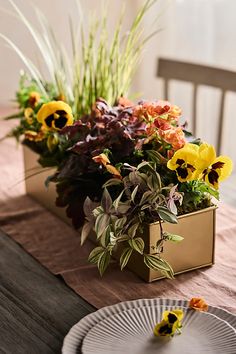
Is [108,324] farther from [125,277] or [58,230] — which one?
[58,230]

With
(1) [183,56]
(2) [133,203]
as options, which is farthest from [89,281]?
(1) [183,56]

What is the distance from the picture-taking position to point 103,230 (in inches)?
50.0

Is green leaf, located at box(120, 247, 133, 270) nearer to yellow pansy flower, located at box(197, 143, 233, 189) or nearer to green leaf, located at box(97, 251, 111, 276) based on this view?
green leaf, located at box(97, 251, 111, 276)

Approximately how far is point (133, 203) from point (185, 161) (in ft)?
0.41

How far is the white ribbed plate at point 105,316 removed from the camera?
1.12m

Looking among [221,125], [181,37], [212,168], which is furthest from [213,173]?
[181,37]

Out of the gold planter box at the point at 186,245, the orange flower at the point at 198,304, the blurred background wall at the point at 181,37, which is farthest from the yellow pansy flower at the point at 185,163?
the blurred background wall at the point at 181,37

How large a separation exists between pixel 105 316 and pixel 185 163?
311mm

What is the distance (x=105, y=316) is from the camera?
1.20 m

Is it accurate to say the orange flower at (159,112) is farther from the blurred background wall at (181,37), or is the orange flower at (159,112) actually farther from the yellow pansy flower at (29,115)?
the blurred background wall at (181,37)

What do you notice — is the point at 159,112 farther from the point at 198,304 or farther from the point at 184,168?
the point at 198,304

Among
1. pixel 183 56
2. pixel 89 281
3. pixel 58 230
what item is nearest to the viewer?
pixel 89 281

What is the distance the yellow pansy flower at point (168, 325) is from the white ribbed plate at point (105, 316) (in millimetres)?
83

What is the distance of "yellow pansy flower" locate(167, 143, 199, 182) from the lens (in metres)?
1.27
